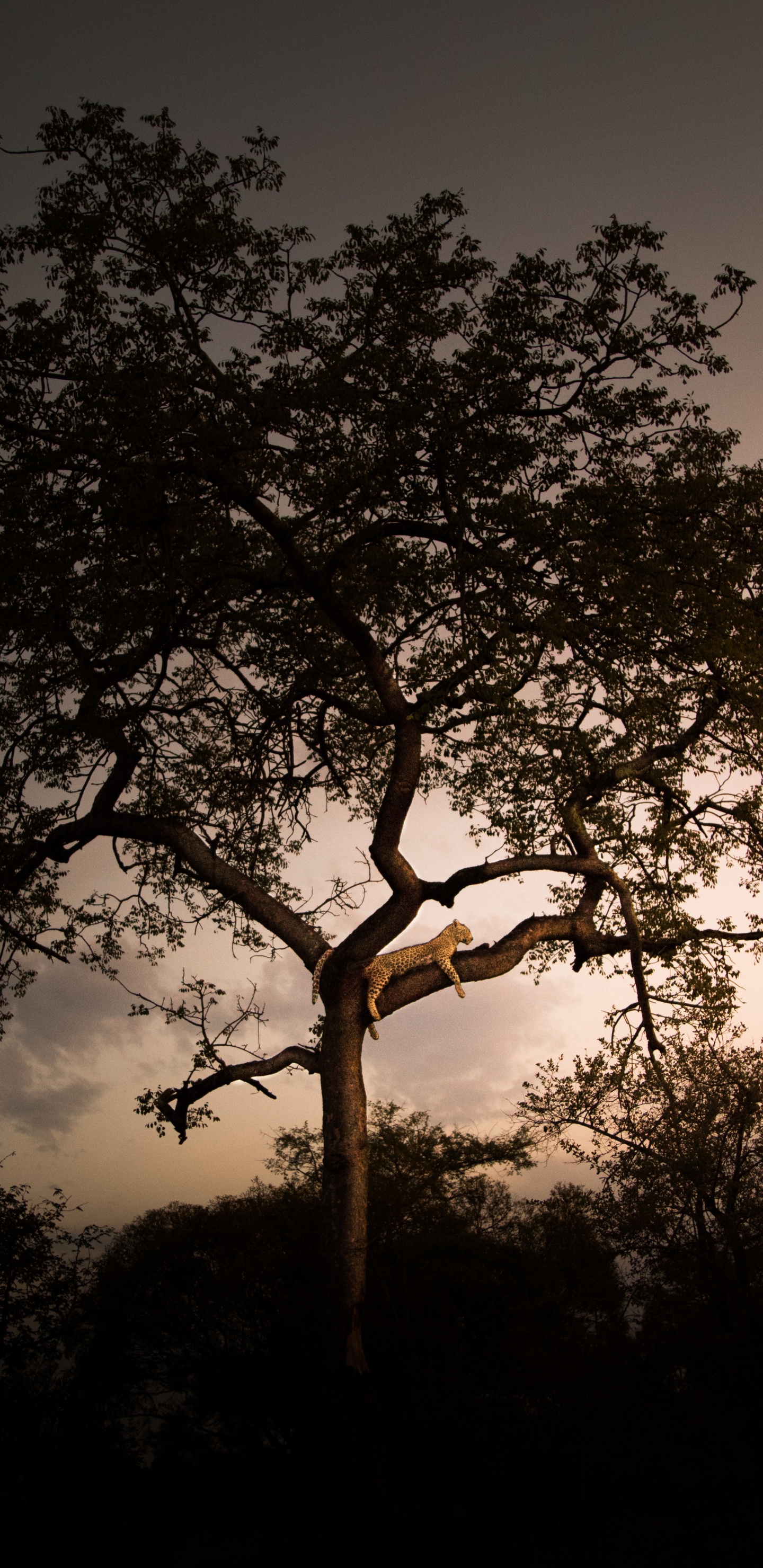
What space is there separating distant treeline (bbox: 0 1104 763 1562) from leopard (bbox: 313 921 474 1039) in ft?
7.03

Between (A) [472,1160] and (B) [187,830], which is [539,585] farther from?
(A) [472,1160]

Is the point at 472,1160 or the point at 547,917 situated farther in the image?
the point at 472,1160

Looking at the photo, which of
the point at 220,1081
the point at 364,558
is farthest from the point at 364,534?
the point at 220,1081

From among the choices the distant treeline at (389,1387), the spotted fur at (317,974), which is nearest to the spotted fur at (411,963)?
the spotted fur at (317,974)

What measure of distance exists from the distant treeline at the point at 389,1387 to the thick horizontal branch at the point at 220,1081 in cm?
146

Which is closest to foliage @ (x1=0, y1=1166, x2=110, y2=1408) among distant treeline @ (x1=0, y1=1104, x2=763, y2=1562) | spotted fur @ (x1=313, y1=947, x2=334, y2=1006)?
distant treeline @ (x1=0, y1=1104, x2=763, y2=1562)

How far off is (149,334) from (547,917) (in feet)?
23.0

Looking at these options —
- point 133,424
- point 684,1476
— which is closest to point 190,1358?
point 684,1476

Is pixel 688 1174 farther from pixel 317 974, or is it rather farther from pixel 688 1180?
pixel 317 974

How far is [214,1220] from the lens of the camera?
49.6 ft

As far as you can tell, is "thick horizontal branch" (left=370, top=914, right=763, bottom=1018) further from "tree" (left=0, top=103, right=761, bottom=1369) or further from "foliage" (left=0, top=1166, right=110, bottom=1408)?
"foliage" (left=0, top=1166, right=110, bottom=1408)

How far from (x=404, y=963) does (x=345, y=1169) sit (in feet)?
6.48

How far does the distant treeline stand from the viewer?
9.64 meters

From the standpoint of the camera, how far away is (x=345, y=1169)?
8430 mm
